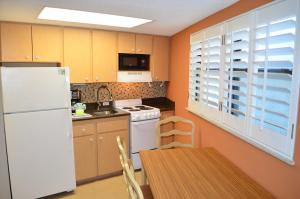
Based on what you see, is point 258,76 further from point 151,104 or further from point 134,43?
point 151,104

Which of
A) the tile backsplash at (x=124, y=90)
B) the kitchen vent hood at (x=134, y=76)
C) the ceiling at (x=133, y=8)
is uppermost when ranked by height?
the ceiling at (x=133, y=8)

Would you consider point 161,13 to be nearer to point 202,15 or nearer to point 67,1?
point 202,15

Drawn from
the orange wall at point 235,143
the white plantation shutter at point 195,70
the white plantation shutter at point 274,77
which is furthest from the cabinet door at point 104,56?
the white plantation shutter at point 274,77

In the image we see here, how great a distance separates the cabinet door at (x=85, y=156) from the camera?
2816 millimetres

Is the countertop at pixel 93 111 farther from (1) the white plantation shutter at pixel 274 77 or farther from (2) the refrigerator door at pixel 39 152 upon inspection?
(1) the white plantation shutter at pixel 274 77

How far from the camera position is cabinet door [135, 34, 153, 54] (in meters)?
3.37

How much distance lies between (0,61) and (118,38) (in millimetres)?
1558

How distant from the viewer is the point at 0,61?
2598 millimetres

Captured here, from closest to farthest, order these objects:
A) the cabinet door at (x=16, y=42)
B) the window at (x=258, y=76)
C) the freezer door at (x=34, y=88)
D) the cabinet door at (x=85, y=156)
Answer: the window at (x=258, y=76) → the freezer door at (x=34, y=88) → the cabinet door at (x=16, y=42) → the cabinet door at (x=85, y=156)

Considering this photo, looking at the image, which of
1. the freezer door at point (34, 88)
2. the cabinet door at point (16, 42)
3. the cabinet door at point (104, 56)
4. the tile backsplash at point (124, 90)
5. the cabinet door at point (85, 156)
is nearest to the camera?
the freezer door at point (34, 88)

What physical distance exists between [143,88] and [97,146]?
4.43ft

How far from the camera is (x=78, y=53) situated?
2.97 metres

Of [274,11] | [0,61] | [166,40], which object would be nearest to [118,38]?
[166,40]

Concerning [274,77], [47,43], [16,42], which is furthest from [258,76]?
[16,42]
